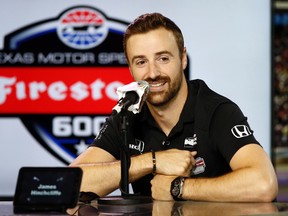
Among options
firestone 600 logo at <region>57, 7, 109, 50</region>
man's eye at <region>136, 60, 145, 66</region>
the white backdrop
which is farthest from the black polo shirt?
firestone 600 logo at <region>57, 7, 109, 50</region>

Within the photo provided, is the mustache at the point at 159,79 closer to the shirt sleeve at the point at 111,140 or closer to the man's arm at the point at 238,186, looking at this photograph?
the shirt sleeve at the point at 111,140

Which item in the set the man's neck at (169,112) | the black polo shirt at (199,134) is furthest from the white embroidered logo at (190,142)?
the man's neck at (169,112)

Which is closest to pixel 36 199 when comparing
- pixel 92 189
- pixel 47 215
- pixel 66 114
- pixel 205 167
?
pixel 47 215

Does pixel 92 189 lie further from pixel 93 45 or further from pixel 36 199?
pixel 93 45

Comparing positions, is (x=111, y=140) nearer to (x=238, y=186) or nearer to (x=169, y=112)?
(x=169, y=112)

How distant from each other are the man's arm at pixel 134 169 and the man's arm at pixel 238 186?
6 cm

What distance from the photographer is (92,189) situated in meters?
2.80

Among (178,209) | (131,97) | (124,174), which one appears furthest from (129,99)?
(178,209)

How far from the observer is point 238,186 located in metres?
2.52

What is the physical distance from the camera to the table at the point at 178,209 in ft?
7.11

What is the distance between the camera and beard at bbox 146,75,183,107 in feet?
9.55

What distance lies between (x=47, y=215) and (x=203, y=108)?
3.35ft

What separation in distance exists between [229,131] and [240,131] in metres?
0.04

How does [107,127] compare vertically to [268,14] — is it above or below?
below
